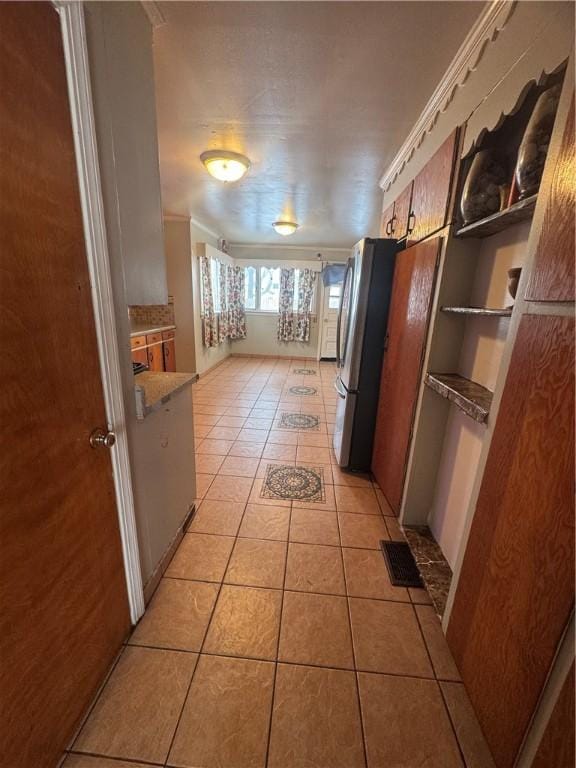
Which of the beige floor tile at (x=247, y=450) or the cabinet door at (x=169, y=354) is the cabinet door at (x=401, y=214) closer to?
the beige floor tile at (x=247, y=450)

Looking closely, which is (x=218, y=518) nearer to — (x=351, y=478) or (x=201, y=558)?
(x=201, y=558)

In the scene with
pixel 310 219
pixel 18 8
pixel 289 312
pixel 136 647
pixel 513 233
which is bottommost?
pixel 136 647

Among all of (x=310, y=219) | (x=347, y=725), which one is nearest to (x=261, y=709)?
(x=347, y=725)

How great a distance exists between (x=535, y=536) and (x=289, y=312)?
5.97m

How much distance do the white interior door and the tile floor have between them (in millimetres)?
4745

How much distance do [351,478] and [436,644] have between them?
1189 mm

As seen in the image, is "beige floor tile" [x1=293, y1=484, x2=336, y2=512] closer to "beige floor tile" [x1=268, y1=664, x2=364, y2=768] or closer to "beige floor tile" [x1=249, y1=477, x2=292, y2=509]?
"beige floor tile" [x1=249, y1=477, x2=292, y2=509]

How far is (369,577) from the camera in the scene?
1509 millimetres

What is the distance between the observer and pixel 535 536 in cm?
76

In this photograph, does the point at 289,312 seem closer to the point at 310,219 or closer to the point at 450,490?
the point at 310,219

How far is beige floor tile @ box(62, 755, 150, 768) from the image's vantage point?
34.0 inches

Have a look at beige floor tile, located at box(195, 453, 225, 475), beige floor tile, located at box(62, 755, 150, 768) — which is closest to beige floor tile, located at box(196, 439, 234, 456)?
beige floor tile, located at box(195, 453, 225, 475)

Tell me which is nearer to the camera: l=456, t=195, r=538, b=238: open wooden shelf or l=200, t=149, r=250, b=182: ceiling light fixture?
l=456, t=195, r=538, b=238: open wooden shelf

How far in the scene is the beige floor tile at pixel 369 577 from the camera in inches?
55.9
